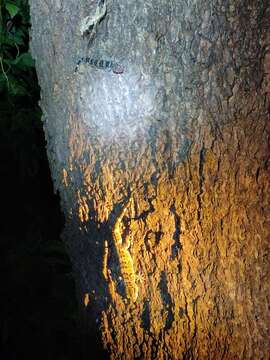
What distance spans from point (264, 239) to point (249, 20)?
1.83 ft

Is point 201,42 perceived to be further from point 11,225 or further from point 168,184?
point 11,225

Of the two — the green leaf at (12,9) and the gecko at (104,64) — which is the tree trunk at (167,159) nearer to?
the gecko at (104,64)

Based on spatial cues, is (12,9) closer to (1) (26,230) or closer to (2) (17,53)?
(2) (17,53)

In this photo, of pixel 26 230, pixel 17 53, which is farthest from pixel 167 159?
pixel 17 53

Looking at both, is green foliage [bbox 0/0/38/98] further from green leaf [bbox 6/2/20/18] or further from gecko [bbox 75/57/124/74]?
gecko [bbox 75/57/124/74]

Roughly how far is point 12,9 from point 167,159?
1.75m

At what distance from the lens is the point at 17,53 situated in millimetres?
2723

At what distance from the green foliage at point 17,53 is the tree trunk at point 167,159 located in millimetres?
1223

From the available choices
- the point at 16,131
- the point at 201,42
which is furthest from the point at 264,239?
the point at 16,131

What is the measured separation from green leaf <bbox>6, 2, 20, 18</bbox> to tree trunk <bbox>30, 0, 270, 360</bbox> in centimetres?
122

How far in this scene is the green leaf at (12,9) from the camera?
246cm

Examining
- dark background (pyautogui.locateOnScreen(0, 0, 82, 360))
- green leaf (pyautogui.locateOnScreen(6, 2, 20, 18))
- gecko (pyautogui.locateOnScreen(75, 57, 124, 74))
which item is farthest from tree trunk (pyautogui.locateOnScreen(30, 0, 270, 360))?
green leaf (pyautogui.locateOnScreen(6, 2, 20, 18))

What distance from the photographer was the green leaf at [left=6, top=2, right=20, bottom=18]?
2.46m

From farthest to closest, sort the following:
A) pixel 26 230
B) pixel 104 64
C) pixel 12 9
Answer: pixel 26 230 < pixel 12 9 < pixel 104 64
